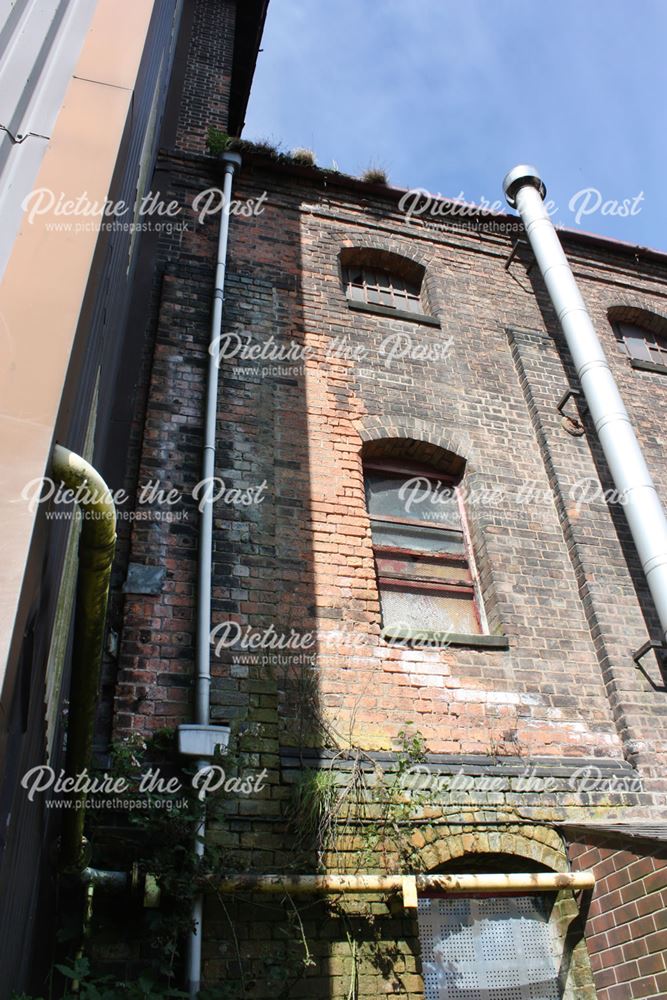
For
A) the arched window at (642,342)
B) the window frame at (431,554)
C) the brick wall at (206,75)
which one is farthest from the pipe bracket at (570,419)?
the brick wall at (206,75)

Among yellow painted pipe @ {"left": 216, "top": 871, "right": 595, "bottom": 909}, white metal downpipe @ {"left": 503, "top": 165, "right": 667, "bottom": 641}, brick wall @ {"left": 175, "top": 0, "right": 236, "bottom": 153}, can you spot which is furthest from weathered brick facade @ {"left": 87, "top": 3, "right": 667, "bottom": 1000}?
brick wall @ {"left": 175, "top": 0, "right": 236, "bottom": 153}

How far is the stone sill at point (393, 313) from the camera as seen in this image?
25.2 ft

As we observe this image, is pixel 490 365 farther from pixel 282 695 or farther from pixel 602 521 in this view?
pixel 282 695

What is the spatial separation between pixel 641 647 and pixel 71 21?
17.6ft

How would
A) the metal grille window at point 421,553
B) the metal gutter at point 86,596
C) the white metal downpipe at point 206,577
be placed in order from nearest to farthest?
the metal gutter at point 86,596 → the white metal downpipe at point 206,577 → the metal grille window at point 421,553

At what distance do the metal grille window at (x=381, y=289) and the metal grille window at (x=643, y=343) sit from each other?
105 inches

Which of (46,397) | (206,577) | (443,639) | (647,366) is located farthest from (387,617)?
(647,366)

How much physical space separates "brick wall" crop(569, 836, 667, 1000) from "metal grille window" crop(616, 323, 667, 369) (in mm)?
6318

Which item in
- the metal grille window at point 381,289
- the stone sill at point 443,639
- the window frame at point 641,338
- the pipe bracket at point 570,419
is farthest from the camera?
the window frame at point 641,338

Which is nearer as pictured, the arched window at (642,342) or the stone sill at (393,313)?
the stone sill at (393,313)

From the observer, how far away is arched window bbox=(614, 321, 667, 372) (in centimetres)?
938

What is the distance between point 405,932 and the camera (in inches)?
173

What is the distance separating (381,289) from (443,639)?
4406 millimetres

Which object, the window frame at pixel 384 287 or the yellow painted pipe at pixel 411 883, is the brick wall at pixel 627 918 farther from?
the window frame at pixel 384 287
